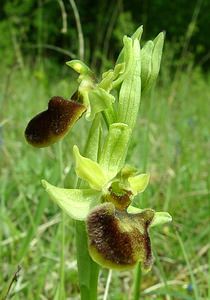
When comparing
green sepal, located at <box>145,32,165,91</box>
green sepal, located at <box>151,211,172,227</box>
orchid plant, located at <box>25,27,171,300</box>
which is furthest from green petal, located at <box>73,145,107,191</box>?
green sepal, located at <box>145,32,165,91</box>

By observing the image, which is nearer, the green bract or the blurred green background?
the green bract

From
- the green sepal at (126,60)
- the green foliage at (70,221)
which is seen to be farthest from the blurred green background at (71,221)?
the green sepal at (126,60)

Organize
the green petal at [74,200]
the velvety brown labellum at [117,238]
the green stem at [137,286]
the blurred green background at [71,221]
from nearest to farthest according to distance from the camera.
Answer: the velvety brown labellum at [117,238] < the green petal at [74,200] < the green stem at [137,286] < the blurred green background at [71,221]

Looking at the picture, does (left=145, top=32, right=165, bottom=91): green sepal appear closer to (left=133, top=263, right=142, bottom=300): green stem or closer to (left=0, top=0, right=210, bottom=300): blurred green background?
(left=0, top=0, right=210, bottom=300): blurred green background

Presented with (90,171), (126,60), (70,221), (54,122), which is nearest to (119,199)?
(90,171)

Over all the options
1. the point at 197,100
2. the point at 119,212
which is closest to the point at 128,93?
the point at 119,212

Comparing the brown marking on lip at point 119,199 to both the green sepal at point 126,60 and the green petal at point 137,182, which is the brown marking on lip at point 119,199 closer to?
the green petal at point 137,182

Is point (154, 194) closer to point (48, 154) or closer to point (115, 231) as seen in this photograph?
point (48, 154)
